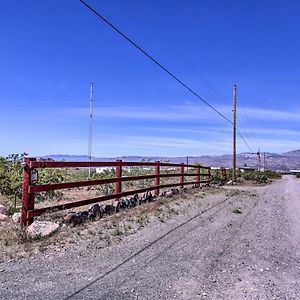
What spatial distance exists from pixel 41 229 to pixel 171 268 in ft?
9.21

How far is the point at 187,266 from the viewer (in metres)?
6.15

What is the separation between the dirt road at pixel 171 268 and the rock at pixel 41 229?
0.87 m

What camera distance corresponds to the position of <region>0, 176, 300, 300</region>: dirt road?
16.8ft

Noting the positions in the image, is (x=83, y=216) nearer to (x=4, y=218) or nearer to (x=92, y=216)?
(x=92, y=216)

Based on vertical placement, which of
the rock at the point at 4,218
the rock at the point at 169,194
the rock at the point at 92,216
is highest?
the rock at the point at 169,194

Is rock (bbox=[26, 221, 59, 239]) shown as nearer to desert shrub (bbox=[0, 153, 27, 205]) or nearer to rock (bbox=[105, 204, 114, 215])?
rock (bbox=[105, 204, 114, 215])

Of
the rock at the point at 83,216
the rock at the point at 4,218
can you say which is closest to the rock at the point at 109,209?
the rock at the point at 83,216

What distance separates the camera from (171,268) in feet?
→ 19.9

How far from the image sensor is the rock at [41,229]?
7529mm

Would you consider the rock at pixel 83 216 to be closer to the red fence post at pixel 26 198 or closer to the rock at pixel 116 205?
the red fence post at pixel 26 198

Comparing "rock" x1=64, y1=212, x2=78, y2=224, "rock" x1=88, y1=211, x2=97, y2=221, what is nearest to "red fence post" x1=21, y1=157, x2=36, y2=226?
"rock" x1=64, y1=212, x2=78, y2=224

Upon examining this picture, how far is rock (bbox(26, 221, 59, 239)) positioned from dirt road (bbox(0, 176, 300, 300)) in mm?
868

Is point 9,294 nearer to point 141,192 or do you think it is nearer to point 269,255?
point 269,255

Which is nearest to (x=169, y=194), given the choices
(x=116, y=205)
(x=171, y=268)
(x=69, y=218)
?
(x=116, y=205)
